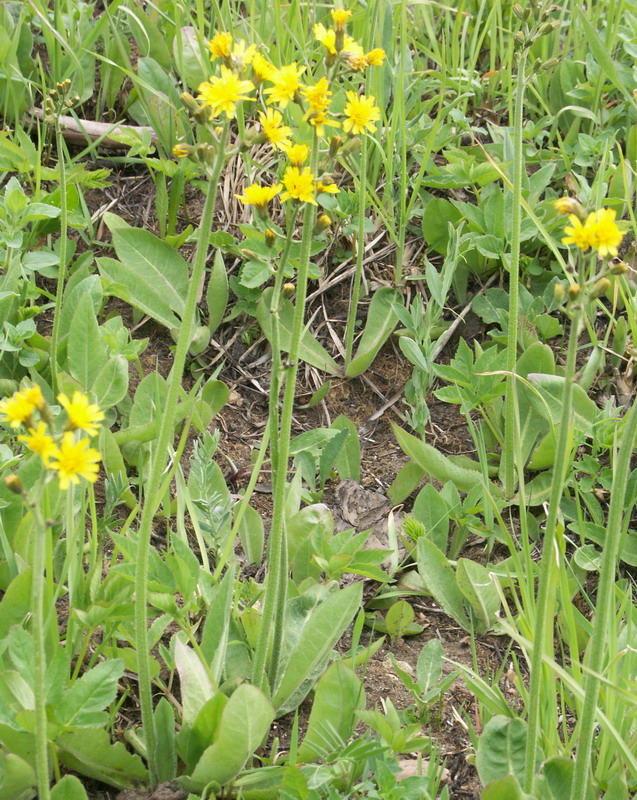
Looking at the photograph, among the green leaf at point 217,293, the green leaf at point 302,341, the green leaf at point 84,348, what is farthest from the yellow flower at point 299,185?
the green leaf at point 217,293

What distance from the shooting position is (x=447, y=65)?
355 cm

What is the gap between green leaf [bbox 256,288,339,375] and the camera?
2.82 metres

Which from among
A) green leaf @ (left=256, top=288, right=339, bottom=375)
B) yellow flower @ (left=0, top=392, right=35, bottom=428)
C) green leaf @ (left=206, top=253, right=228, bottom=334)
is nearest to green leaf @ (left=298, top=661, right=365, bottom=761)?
yellow flower @ (left=0, top=392, right=35, bottom=428)

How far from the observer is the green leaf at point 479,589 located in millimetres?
2127

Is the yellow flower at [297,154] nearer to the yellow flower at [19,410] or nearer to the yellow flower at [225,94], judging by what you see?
the yellow flower at [225,94]

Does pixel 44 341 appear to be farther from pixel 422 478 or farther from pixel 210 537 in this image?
pixel 422 478

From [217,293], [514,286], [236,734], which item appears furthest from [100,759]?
[217,293]

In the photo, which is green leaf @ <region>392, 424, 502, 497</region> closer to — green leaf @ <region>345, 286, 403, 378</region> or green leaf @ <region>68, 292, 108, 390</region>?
green leaf @ <region>345, 286, 403, 378</region>

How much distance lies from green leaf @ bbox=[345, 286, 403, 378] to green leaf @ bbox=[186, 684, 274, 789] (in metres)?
1.49

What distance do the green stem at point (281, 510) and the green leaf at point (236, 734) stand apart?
13 centimetres

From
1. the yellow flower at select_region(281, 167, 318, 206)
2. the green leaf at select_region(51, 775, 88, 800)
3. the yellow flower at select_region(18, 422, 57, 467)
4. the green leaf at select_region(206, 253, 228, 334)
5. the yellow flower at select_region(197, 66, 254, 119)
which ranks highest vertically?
the yellow flower at select_region(197, 66, 254, 119)

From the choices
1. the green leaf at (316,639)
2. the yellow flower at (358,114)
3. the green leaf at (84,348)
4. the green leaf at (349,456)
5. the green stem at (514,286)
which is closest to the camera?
the yellow flower at (358,114)

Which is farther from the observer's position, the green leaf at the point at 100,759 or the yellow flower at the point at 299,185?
the green leaf at the point at 100,759

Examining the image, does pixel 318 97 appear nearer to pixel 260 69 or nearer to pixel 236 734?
pixel 260 69
